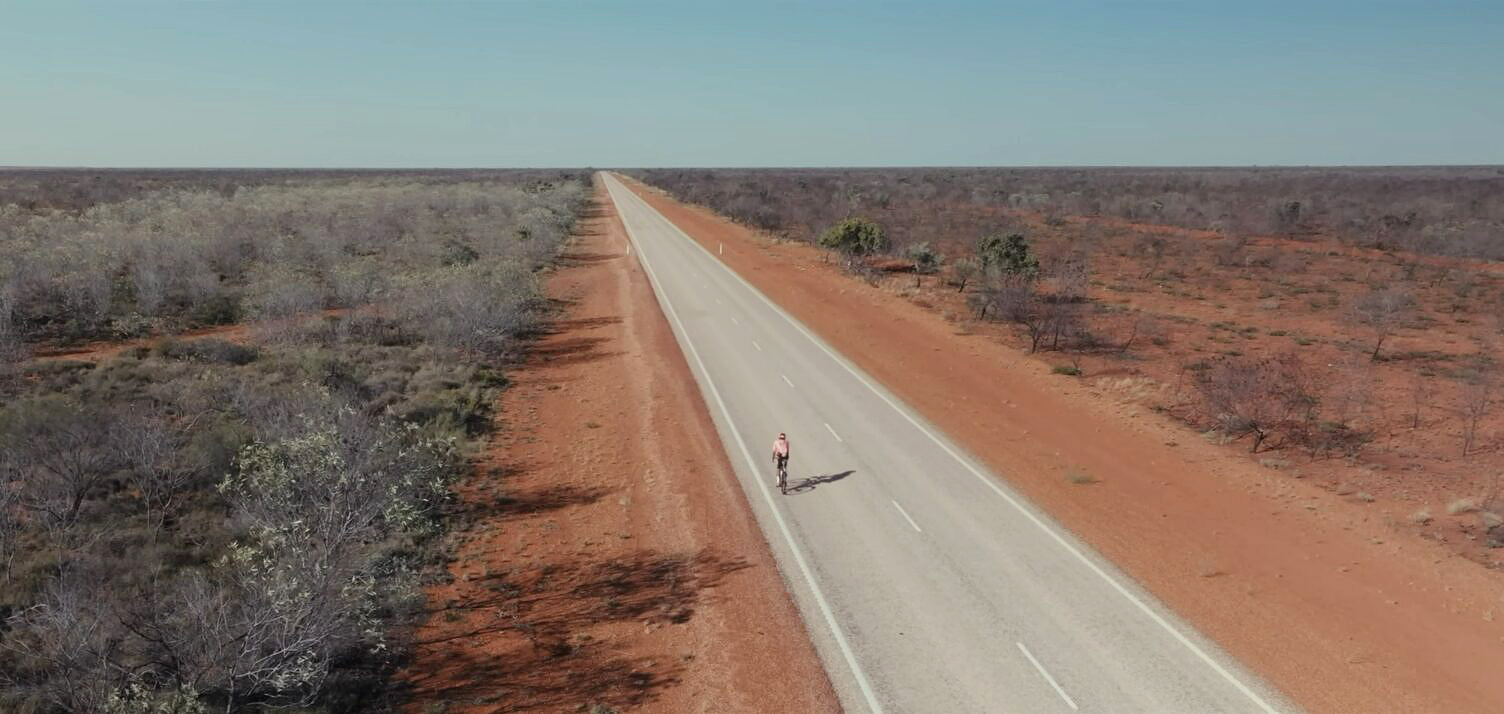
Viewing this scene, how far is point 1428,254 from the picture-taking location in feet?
200

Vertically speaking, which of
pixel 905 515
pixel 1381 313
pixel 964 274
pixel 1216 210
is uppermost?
pixel 1216 210

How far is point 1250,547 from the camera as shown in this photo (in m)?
16.0

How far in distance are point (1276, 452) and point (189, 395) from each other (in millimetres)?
31172

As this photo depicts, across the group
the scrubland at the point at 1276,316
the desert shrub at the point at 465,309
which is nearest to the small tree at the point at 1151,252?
the scrubland at the point at 1276,316

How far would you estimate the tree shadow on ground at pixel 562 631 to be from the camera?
11188mm

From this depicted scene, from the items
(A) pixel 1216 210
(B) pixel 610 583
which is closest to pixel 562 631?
(B) pixel 610 583

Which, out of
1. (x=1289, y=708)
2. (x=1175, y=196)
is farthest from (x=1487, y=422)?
(x=1175, y=196)

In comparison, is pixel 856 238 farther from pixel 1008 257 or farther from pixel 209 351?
pixel 209 351

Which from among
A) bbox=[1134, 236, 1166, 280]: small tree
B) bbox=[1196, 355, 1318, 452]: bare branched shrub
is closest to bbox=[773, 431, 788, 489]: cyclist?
bbox=[1196, 355, 1318, 452]: bare branched shrub

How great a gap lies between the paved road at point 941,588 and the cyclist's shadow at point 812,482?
6 cm

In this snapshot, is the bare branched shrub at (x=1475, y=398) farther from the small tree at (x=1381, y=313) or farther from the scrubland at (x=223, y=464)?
the scrubland at (x=223, y=464)

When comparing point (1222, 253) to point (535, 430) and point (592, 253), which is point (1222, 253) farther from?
point (535, 430)

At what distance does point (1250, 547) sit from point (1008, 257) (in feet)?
97.3

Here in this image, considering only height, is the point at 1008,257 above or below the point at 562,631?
above
